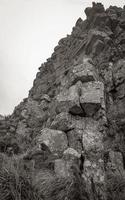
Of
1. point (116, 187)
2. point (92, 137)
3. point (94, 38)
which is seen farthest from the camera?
point (94, 38)

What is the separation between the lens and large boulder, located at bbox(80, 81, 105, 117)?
524 inches

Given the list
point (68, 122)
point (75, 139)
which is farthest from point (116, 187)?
point (68, 122)

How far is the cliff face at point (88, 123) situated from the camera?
9.65 meters

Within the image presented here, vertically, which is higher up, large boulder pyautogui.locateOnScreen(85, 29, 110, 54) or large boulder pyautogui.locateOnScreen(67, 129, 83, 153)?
large boulder pyautogui.locateOnScreen(85, 29, 110, 54)

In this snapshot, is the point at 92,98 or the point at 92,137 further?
the point at 92,98

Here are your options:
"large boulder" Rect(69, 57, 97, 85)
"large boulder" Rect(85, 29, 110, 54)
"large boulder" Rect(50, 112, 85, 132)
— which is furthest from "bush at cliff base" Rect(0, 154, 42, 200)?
"large boulder" Rect(85, 29, 110, 54)

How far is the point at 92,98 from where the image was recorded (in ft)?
44.7

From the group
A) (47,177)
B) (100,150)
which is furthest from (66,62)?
(47,177)

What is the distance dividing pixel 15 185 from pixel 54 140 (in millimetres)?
4407

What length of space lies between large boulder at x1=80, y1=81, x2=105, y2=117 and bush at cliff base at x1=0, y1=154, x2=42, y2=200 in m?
6.41

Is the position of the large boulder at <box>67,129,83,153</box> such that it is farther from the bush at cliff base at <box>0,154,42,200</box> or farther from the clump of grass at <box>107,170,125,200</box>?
the bush at cliff base at <box>0,154,42,200</box>

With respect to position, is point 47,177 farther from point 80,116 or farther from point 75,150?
point 80,116

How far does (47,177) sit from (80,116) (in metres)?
5.39

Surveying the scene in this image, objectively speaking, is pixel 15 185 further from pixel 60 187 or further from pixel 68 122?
pixel 68 122
